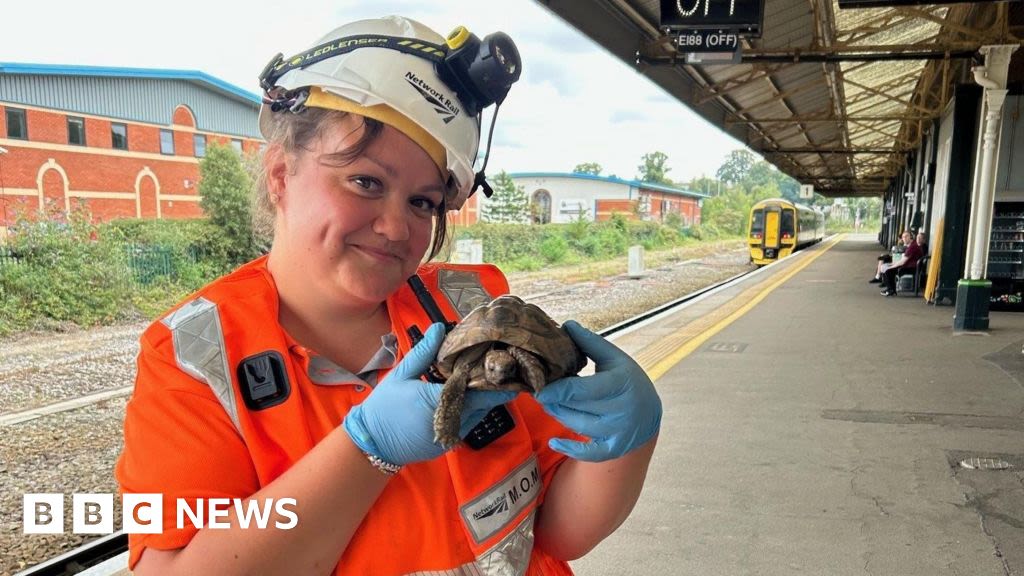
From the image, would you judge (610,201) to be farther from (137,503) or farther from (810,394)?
(137,503)

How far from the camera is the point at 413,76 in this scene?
1.29 metres

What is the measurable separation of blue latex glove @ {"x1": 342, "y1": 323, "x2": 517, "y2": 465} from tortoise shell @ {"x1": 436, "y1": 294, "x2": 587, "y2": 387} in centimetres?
4

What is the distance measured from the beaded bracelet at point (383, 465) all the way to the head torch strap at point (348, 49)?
0.79m

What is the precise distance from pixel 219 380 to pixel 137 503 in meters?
0.23

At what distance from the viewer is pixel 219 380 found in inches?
43.6

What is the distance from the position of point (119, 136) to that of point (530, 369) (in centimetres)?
581

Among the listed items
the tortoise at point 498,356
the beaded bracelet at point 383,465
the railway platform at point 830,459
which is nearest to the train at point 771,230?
the railway platform at point 830,459

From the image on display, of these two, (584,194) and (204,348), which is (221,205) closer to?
(204,348)

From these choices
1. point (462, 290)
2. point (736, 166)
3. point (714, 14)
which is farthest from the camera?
point (736, 166)

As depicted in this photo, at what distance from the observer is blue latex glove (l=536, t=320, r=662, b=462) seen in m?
1.41

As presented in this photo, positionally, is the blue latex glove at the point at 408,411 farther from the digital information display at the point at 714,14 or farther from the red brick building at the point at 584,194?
the red brick building at the point at 584,194

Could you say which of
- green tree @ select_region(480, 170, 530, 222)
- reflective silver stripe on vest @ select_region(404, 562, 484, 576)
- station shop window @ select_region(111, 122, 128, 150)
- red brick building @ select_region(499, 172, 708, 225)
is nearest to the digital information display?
station shop window @ select_region(111, 122, 128, 150)

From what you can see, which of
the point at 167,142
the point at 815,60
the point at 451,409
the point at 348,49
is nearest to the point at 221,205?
the point at 167,142

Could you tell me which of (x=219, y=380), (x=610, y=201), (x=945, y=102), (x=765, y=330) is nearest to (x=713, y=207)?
(x=610, y=201)
